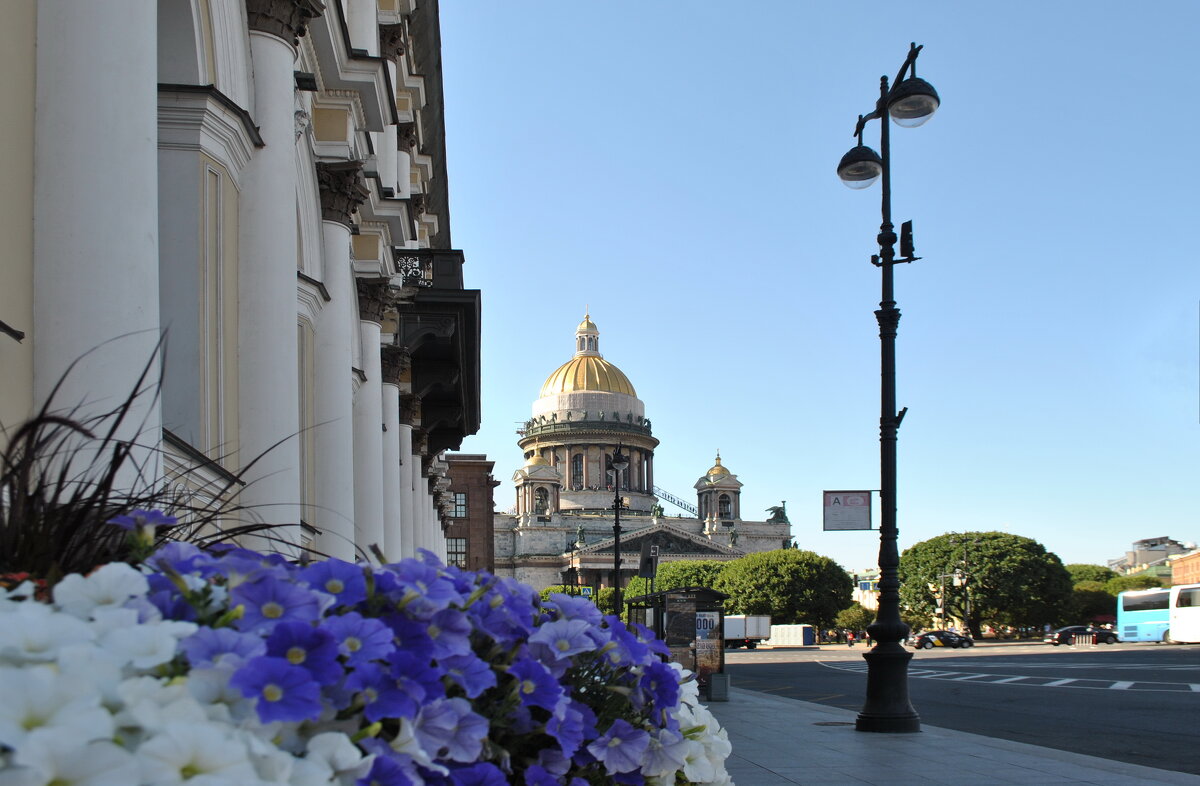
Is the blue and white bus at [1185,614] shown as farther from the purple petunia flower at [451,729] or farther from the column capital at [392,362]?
the purple petunia flower at [451,729]

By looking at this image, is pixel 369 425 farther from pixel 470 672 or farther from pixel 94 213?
pixel 470 672

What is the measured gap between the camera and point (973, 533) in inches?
4122

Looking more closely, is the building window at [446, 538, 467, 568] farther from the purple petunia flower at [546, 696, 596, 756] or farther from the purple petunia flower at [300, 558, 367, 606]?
the purple petunia flower at [300, 558, 367, 606]

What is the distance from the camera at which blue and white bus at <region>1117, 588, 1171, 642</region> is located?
70812mm

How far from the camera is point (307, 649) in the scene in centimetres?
211

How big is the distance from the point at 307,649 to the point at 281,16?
9608mm

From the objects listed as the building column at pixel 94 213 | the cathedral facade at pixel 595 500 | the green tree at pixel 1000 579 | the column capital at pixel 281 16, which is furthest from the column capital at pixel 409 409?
the cathedral facade at pixel 595 500

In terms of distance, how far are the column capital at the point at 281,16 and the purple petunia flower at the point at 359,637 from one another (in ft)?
30.7

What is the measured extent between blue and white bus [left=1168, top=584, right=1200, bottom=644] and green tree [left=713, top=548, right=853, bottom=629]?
43922 mm

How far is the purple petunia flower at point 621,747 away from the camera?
2.83 meters

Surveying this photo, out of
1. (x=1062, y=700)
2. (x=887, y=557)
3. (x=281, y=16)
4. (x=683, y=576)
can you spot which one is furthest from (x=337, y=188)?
(x=683, y=576)

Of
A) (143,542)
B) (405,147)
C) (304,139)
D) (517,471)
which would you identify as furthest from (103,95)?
(517,471)

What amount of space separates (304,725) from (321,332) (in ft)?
40.8

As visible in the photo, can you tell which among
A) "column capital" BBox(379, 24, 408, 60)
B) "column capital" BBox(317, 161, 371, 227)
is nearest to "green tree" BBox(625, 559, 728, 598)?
"column capital" BBox(379, 24, 408, 60)
